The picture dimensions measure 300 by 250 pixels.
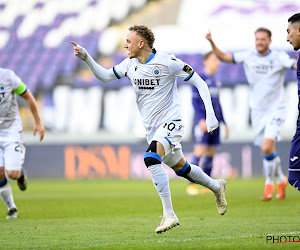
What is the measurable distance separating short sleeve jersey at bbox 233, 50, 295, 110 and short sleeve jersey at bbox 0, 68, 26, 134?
13.1 ft

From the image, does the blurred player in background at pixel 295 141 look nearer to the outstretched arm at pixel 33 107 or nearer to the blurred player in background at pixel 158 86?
the blurred player in background at pixel 158 86

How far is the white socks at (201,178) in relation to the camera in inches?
283

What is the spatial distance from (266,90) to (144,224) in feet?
14.1

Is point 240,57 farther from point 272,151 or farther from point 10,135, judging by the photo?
point 10,135

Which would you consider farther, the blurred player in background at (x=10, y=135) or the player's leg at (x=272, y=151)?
the player's leg at (x=272, y=151)

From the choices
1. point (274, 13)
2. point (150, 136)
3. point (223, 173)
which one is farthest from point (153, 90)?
point (274, 13)

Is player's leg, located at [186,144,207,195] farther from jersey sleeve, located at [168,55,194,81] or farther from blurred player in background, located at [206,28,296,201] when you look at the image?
jersey sleeve, located at [168,55,194,81]

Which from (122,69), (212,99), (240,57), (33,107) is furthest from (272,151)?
(122,69)

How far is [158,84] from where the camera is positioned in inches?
275

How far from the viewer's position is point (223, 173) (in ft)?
66.6

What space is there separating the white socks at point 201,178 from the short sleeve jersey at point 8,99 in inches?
122

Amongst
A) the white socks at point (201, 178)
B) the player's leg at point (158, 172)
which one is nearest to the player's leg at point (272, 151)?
the white socks at point (201, 178)

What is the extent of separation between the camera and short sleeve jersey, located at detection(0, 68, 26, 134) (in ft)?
29.1

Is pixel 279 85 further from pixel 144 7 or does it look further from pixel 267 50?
pixel 144 7
